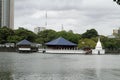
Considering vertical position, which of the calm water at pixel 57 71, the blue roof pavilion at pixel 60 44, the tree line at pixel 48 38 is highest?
the tree line at pixel 48 38

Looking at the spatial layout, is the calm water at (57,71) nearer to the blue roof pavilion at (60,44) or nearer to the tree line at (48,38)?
the blue roof pavilion at (60,44)

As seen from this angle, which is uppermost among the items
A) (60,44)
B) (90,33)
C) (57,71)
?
(90,33)

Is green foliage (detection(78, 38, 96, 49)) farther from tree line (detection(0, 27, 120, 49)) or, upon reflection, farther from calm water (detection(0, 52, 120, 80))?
calm water (detection(0, 52, 120, 80))

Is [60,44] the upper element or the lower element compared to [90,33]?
lower

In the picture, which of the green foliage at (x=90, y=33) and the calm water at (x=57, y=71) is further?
the green foliage at (x=90, y=33)

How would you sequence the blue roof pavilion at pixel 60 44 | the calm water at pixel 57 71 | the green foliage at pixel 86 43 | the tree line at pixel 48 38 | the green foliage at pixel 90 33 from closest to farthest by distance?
the calm water at pixel 57 71 → the blue roof pavilion at pixel 60 44 → the green foliage at pixel 86 43 → the tree line at pixel 48 38 → the green foliage at pixel 90 33

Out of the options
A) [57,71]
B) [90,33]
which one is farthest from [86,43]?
[57,71]

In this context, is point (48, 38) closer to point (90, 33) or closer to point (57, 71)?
point (90, 33)

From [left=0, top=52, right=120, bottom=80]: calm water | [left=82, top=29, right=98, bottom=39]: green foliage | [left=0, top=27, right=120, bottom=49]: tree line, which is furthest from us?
[left=82, top=29, right=98, bottom=39]: green foliage

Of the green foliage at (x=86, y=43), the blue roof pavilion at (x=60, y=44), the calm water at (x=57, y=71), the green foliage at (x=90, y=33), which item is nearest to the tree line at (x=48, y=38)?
the green foliage at (x=86, y=43)

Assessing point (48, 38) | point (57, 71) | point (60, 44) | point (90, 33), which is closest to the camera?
point (57, 71)

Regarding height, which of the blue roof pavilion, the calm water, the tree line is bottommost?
the calm water

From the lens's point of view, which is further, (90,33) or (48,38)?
(90,33)

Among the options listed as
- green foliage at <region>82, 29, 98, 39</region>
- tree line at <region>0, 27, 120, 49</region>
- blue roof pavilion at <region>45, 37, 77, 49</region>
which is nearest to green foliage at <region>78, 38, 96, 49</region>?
tree line at <region>0, 27, 120, 49</region>
